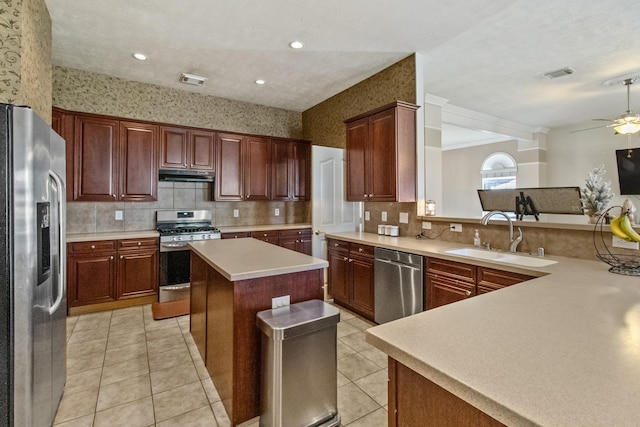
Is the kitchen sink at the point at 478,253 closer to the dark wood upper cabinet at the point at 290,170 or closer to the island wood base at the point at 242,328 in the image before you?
the island wood base at the point at 242,328

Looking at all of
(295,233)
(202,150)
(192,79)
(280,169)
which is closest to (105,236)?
(202,150)

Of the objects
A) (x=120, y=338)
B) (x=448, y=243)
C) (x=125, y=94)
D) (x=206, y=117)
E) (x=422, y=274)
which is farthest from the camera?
(x=206, y=117)

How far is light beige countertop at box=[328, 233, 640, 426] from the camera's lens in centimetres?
64

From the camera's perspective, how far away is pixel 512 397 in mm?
668

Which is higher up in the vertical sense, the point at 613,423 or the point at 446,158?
the point at 446,158

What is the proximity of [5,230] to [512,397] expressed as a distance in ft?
6.21

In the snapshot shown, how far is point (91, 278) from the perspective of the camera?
11.9 ft

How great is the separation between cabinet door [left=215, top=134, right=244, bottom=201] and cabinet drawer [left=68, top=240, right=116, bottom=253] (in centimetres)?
147

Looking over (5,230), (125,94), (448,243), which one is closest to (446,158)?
(448,243)

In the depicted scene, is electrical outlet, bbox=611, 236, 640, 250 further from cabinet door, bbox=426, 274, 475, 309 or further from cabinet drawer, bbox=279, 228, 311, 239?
cabinet drawer, bbox=279, 228, 311, 239

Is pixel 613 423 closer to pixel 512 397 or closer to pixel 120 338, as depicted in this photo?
pixel 512 397

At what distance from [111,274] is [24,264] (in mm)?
2702

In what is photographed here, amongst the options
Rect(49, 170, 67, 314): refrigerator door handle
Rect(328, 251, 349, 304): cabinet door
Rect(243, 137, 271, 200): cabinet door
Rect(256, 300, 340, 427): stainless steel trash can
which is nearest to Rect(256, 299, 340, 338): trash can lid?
Rect(256, 300, 340, 427): stainless steel trash can

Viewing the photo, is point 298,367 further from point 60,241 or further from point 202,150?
point 202,150
